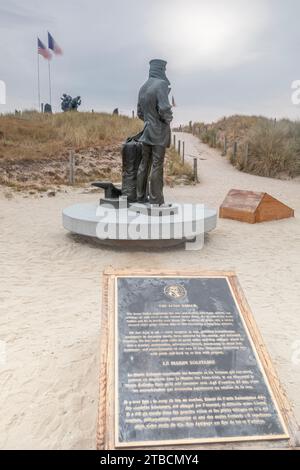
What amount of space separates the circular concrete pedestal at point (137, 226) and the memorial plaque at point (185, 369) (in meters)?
3.69

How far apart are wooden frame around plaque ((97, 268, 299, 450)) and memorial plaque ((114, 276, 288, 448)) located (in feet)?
0.04

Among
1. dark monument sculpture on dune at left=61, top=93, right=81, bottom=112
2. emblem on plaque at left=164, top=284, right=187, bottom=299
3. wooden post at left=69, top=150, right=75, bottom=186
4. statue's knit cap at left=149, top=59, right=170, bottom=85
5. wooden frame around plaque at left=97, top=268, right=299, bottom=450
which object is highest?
dark monument sculpture on dune at left=61, top=93, right=81, bottom=112

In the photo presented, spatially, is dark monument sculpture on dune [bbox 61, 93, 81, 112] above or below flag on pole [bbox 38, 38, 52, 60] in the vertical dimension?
below

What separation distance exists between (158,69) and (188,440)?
598 cm

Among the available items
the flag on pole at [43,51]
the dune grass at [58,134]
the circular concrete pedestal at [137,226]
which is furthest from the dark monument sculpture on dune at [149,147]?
the flag on pole at [43,51]

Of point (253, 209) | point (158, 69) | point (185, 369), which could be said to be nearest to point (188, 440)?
point (185, 369)

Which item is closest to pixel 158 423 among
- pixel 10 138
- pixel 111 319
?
pixel 111 319

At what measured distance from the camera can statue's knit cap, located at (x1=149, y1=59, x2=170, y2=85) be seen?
7.03 m

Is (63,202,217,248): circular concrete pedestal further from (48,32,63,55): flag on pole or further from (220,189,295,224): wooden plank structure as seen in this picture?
(48,32,63,55): flag on pole

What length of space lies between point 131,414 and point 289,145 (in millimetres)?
17710

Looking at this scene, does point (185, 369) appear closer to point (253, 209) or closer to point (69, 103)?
point (253, 209)

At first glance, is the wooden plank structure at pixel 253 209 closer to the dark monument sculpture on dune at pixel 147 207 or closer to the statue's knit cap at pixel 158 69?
the dark monument sculpture on dune at pixel 147 207

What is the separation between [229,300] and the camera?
3.00m

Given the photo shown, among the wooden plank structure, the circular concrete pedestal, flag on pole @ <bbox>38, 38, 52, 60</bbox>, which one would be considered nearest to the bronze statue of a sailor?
the circular concrete pedestal
